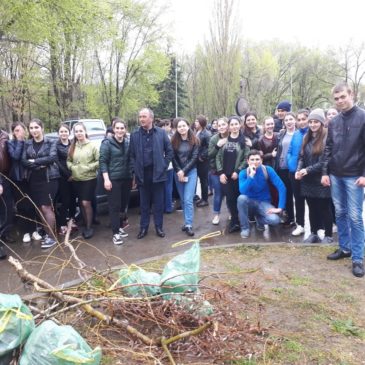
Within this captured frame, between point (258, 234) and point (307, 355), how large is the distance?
10.5ft

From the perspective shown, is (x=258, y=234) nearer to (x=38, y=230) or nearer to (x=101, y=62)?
(x=38, y=230)

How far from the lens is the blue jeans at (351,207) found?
159 inches

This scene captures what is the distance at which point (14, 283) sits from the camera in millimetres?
4227

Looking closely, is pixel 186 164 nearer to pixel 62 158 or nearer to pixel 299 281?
pixel 62 158

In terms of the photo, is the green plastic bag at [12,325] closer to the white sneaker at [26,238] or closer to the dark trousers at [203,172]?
the white sneaker at [26,238]

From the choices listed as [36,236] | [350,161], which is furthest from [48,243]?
[350,161]

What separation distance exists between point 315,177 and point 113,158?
9.46 feet

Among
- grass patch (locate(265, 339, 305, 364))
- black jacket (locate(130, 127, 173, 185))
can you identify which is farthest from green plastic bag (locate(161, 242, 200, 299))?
black jacket (locate(130, 127, 173, 185))

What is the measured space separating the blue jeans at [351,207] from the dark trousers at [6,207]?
423cm

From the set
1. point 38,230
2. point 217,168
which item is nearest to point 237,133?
point 217,168

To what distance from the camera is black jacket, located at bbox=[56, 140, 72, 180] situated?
18.8 feet

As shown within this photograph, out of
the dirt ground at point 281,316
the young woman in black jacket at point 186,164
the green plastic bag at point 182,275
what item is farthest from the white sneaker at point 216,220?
the green plastic bag at point 182,275

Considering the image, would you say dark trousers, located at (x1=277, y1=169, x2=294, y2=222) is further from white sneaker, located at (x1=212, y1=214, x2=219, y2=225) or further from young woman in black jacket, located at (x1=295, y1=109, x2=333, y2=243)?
white sneaker, located at (x1=212, y1=214, x2=219, y2=225)

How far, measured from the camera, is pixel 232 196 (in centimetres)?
598
